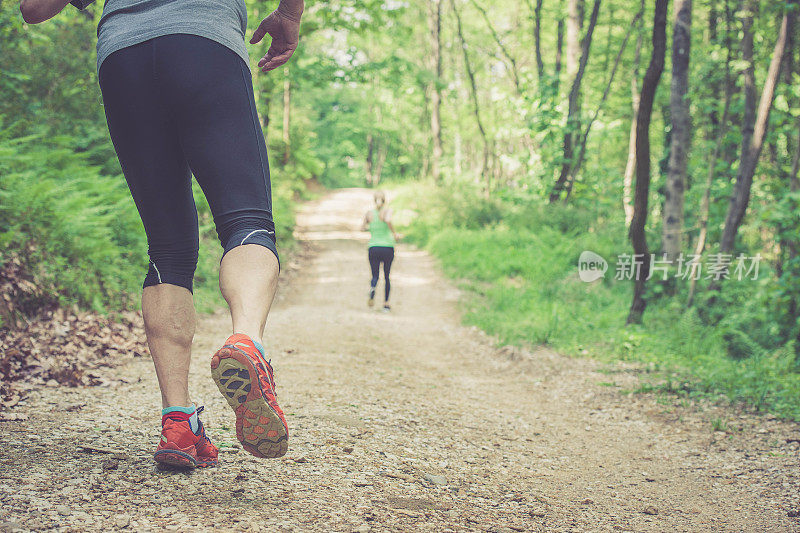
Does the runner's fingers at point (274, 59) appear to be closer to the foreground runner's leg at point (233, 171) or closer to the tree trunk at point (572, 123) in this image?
the foreground runner's leg at point (233, 171)

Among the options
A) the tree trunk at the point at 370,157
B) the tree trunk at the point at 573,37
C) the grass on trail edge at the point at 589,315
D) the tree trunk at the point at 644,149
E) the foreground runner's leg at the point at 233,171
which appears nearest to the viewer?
the foreground runner's leg at the point at 233,171

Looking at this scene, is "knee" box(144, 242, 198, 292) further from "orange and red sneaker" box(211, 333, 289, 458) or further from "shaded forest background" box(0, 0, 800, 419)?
"shaded forest background" box(0, 0, 800, 419)

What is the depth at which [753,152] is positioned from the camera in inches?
301

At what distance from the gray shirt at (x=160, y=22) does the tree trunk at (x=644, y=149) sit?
6.25 meters

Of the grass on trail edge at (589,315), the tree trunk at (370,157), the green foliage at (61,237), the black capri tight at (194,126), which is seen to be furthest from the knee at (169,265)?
the tree trunk at (370,157)

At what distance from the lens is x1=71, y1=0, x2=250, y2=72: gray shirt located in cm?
172

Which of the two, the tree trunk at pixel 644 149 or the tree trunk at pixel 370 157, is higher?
the tree trunk at pixel 370 157

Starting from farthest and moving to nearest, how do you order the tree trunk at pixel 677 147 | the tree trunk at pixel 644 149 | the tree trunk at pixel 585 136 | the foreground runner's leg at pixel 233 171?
the tree trunk at pixel 585 136, the tree trunk at pixel 677 147, the tree trunk at pixel 644 149, the foreground runner's leg at pixel 233 171

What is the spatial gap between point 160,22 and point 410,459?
6.72ft

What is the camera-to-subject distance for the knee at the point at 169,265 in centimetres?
203

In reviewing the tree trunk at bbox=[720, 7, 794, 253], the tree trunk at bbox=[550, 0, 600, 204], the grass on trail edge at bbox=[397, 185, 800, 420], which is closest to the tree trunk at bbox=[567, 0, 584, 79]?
the tree trunk at bbox=[550, 0, 600, 204]

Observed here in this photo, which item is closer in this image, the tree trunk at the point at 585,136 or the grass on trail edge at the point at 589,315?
the grass on trail edge at the point at 589,315

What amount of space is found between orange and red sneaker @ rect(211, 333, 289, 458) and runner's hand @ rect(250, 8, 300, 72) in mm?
1132

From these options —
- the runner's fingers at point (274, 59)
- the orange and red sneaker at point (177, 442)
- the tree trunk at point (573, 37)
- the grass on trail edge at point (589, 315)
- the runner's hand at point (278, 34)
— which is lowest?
the grass on trail edge at point (589, 315)
